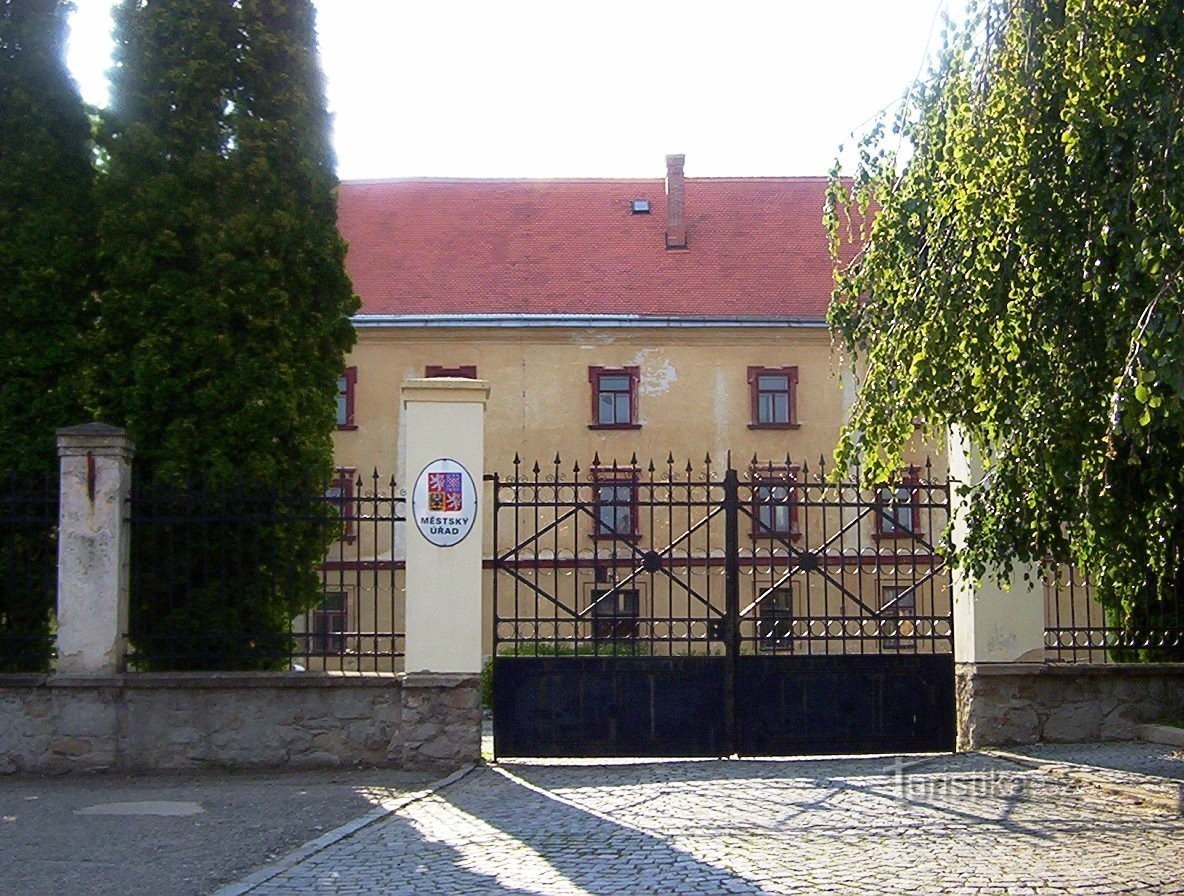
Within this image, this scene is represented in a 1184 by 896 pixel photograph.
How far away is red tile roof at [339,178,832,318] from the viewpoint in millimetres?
34688

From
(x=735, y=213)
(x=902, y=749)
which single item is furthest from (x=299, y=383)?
(x=735, y=213)

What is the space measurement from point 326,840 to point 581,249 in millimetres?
28600

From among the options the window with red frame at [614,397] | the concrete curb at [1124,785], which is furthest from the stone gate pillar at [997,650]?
the window with red frame at [614,397]

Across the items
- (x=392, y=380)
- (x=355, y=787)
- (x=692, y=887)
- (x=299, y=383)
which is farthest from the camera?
(x=392, y=380)

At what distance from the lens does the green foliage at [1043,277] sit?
23.7ft

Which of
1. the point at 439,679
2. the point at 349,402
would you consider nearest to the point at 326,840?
the point at 439,679

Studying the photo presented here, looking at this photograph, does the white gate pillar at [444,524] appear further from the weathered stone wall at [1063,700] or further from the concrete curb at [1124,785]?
the concrete curb at [1124,785]

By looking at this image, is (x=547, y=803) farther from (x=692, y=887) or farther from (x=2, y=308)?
(x=2, y=308)

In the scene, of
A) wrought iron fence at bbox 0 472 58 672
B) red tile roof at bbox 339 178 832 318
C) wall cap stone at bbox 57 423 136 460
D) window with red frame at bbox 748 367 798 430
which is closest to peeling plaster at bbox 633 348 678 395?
red tile roof at bbox 339 178 832 318

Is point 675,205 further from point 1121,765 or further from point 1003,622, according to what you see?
point 1121,765

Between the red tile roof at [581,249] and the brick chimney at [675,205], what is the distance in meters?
0.33

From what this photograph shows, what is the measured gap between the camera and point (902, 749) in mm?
12609

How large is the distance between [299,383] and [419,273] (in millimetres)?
22153

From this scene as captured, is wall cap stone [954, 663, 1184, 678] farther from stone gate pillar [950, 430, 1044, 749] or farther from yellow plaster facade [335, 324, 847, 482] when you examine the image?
yellow plaster facade [335, 324, 847, 482]
